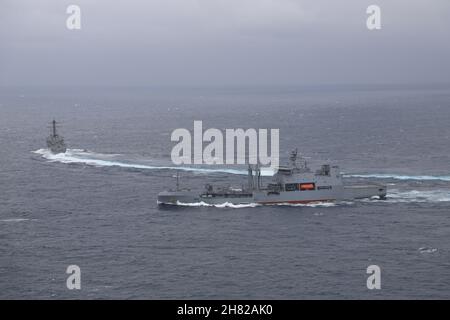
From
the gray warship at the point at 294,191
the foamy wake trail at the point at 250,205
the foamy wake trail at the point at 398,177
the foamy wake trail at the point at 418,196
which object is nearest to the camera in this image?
the foamy wake trail at the point at 418,196

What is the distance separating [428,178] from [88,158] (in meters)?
83.3

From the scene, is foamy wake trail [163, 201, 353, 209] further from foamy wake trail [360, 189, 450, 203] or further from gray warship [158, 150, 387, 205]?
foamy wake trail [360, 189, 450, 203]

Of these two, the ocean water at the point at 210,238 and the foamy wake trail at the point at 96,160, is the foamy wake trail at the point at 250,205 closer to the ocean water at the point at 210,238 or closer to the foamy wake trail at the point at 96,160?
the ocean water at the point at 210,238

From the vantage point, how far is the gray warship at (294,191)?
4267 inches

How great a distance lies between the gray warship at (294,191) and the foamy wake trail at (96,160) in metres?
25.0

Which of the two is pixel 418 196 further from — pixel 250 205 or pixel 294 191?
pixel 250 205

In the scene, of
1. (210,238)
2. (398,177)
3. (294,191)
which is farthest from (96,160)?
(210,238)

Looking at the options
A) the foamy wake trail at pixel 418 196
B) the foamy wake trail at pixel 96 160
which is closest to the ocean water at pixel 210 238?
the foamy wake trail at pixel 418 196

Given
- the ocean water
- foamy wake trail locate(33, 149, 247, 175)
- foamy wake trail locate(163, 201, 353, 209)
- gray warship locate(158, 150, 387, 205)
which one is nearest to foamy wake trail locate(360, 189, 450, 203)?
the ocean water

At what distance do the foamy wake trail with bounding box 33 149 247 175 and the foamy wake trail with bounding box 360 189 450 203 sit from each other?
3548 cm

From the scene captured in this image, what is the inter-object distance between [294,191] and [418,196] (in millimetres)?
21882

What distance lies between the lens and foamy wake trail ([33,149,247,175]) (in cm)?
13850

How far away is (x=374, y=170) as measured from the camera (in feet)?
443

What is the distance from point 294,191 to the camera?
110 m
